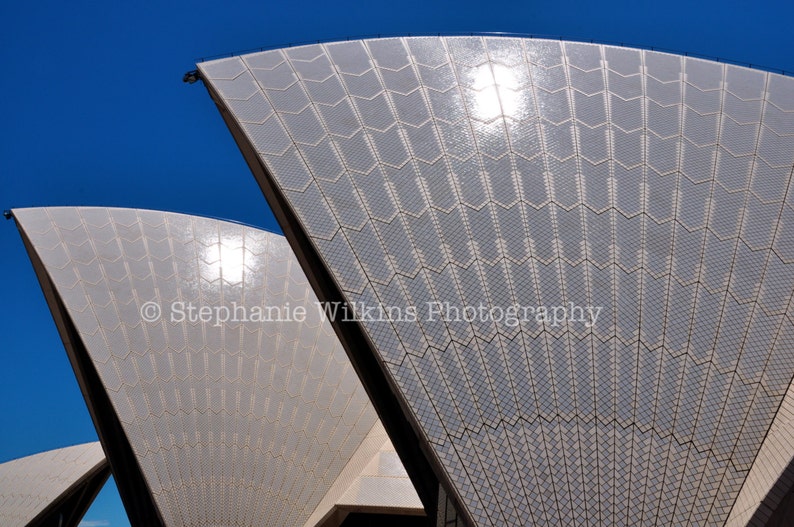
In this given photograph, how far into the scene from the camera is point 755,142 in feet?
38.0

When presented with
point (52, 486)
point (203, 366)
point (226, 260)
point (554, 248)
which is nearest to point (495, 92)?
point (554, 248)

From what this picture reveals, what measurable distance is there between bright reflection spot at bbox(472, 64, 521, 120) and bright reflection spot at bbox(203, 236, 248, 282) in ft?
34.3

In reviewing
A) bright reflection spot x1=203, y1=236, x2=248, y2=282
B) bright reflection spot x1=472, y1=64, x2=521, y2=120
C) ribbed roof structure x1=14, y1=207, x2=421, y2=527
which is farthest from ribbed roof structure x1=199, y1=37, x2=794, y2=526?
bright reflection spot x1=203, y1=236, x2=248, y2=282

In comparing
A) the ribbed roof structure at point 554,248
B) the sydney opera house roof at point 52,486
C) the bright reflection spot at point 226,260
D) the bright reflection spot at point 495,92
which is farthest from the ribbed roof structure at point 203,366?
the bright reflection spot at point 495,92

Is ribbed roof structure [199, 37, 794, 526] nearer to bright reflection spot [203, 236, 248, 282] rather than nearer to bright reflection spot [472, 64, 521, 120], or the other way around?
bright reflection spot [472, 64, 521, 120]

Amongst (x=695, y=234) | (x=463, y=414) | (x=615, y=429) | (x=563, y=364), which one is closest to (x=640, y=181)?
(x=695, y=234)

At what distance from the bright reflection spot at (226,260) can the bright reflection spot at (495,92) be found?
10462 mm

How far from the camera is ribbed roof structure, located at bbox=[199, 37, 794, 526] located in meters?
8.45

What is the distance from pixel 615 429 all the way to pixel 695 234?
3516 millimetres

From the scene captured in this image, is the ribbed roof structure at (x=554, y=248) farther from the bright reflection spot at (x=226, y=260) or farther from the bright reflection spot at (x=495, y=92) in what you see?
the bright reflection spot at (x=226, y=260)

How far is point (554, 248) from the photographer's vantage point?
10.3m

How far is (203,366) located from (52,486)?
10884 mm

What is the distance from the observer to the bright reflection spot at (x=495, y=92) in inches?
468

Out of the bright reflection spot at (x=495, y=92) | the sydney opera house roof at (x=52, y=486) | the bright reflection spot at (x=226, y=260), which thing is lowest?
the sydney opera house roof at (x=52, y=486)
